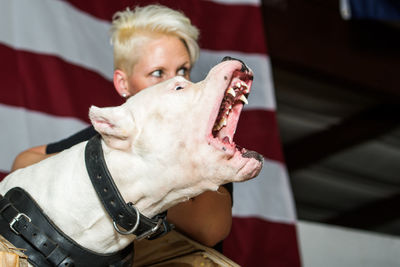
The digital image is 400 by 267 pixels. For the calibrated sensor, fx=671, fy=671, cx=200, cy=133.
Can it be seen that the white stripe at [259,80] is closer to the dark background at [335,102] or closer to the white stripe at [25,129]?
the dark background at [335,102]

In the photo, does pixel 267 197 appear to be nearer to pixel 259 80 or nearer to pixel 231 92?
pixel 259 80

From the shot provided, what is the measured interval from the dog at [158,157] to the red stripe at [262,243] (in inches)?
56.1

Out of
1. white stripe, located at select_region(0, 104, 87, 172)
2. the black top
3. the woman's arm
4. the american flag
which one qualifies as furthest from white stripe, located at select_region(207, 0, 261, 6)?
the woman's arm

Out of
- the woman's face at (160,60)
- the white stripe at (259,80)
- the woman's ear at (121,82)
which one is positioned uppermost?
the woman's face at (160,60)

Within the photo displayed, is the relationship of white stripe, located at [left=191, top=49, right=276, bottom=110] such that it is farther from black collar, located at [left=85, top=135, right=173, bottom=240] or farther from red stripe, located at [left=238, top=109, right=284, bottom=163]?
black collar, located at [left=85, top=135, right=173, bottom=240]

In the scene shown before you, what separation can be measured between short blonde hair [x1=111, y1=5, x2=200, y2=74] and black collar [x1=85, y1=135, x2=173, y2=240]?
549 mm

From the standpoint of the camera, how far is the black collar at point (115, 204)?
1356 mm

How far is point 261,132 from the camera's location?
2.98 meters

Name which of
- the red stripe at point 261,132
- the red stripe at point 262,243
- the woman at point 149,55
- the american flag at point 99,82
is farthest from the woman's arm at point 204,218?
the red stripe at point 261,132

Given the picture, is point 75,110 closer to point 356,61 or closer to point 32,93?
point 32,93

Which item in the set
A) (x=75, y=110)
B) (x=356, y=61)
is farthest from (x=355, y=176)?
(x=75, y=110)

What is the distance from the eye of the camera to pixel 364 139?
389 centimetres

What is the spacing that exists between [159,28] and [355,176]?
274 cm

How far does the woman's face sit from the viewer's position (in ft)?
6.10
